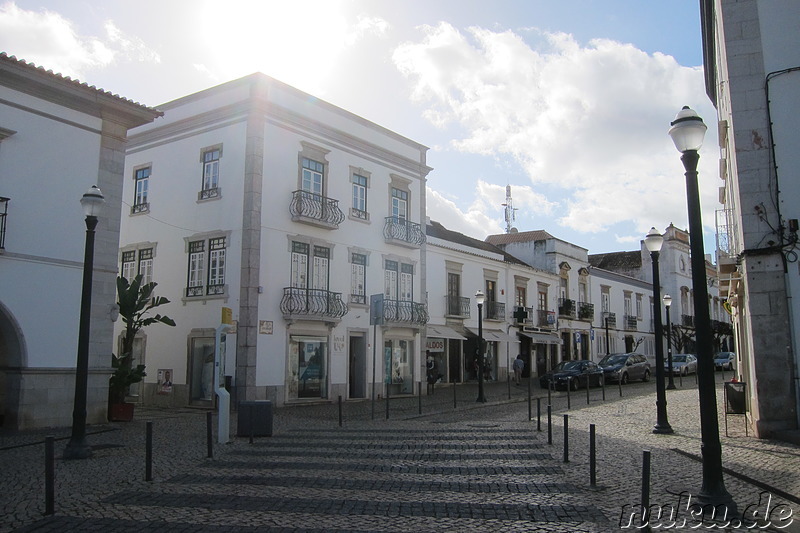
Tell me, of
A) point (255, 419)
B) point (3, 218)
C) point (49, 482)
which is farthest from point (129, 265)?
point (49, 482)

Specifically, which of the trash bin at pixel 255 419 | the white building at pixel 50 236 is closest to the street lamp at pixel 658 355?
the trash bin at pixel 255 419

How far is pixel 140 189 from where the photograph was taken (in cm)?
2417

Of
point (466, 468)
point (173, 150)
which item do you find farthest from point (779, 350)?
point (173, 150)

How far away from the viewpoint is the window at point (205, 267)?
69.5 ft

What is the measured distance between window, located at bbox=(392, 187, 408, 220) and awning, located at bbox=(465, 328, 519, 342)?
8.16 m

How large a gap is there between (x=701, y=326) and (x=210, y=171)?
18.3 m

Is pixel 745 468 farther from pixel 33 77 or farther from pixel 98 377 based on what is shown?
pixel 33 77

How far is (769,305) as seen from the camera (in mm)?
12062

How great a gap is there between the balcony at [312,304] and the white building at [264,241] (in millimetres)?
46

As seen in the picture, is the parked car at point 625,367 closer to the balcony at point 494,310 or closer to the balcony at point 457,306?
the balcony at point 494,310

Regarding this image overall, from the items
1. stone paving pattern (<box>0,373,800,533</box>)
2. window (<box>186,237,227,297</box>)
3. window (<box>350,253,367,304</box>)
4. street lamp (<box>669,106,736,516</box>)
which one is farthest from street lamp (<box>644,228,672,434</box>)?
window (<box>186,237,227,297</box>)

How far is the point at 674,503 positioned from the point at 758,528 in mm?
1023

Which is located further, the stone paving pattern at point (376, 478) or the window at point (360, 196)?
the window at point (360, 196)

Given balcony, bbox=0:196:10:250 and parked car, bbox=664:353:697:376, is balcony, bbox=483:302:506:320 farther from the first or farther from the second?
balcony, bbox=0:196:10:250
